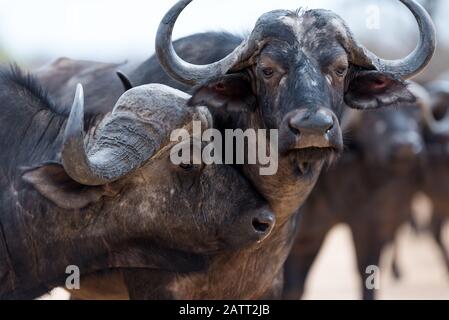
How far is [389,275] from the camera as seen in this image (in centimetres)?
1705

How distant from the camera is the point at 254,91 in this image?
7.22 meters

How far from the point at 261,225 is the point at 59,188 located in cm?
133

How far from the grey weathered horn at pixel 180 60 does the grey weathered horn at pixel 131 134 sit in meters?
0.24

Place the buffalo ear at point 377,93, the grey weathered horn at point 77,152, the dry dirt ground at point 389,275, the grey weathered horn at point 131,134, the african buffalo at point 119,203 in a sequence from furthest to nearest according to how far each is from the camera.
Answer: the dry dirt ground at point 389,275, the buffalo ear at point 377,93, the african buffalo at point 119,203, the grey weathered horn at point 131,134, the grey weathered horn at point 77,152

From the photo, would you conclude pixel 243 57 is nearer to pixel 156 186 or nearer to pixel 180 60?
pixel 180 60

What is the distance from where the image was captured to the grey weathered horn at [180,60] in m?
7.19

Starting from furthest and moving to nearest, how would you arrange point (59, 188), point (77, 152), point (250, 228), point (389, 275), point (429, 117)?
point (389, 275) < point (429, 117) < point (250, 228) < point (59, 188) < point (77, 152)

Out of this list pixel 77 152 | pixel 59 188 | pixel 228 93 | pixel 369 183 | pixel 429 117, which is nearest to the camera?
pixel 77 152

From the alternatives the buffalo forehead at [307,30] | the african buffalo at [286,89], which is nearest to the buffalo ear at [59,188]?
the african buffalo at [286,89]

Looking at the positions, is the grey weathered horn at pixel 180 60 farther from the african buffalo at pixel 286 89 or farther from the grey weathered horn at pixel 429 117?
the grey weathered horn at pixel 429 117

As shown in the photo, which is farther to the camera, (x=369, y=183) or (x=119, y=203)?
(x=369, y=183)

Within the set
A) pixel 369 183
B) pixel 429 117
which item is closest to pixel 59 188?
pixel 369 183

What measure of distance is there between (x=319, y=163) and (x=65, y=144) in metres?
1.84

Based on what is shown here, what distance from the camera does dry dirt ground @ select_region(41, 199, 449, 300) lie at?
14.5 meters
